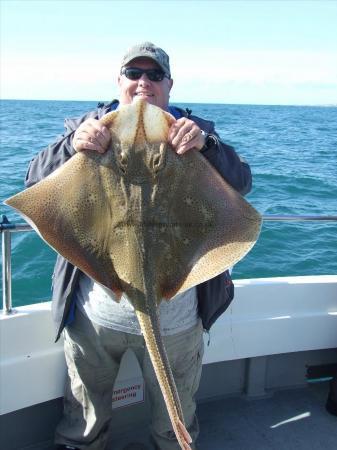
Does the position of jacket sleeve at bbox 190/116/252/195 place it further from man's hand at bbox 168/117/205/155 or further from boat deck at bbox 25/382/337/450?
boat deck at bbox 25/382/337/450

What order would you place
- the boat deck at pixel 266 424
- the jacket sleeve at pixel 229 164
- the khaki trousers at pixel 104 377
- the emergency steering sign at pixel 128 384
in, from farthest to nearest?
the boat deck at pixel 266 424, the emergency steering sign at pixel 128 384, the khaki trousers at pixel 104 377, the jacket sleeve at pixel 229 164

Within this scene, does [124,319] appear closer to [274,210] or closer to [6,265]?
[6,265]

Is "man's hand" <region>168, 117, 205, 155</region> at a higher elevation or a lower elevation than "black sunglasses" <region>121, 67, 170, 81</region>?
lower

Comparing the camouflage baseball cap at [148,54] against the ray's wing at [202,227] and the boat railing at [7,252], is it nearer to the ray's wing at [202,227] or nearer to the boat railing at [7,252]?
the ray's wing at [202,227]

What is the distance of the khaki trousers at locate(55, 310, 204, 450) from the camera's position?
2.76m

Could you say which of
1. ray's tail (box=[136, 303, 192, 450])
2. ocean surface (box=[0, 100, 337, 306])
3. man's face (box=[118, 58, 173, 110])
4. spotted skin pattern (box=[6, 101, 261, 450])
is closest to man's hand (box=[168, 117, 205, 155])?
spotted skin pattern (box=[6, 101, 261, 450])

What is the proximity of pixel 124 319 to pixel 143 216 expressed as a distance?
2.44ft

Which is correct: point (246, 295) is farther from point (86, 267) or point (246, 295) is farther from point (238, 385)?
point (86, 267)

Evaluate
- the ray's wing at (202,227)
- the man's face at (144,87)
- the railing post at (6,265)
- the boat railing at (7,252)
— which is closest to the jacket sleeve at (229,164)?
the ray's wing at (202,227)

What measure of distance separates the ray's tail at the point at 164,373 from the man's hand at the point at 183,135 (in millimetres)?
750

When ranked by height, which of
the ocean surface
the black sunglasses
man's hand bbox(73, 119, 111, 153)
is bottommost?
the ocean surface

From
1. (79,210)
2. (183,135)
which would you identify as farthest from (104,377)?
(183,135)

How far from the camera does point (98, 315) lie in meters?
2.71

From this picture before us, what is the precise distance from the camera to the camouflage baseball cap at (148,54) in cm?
254
